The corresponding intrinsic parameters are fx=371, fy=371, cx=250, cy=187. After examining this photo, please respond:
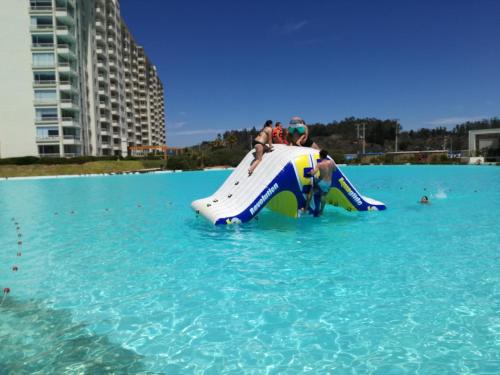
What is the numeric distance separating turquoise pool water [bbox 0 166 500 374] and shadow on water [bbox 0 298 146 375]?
0.02m

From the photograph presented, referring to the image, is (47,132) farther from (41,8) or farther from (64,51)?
(41,8)

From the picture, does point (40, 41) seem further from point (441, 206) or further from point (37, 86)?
point (441, 206)

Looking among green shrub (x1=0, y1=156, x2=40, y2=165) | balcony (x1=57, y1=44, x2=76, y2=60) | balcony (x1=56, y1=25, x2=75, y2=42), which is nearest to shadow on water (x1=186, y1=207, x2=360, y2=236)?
green shrub (x1=0, y1=156, x2=40, y2=165)

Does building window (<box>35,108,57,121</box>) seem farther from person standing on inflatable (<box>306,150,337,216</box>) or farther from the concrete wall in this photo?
person standing on inflatable (<box>306,150,337,216</box>)

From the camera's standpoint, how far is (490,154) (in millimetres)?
59438

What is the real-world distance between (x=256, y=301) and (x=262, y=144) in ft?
24.7

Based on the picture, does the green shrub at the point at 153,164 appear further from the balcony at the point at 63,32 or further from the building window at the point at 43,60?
the balcony at the point at 63,32

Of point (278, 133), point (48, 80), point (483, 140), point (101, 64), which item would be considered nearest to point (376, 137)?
point (483, 140)

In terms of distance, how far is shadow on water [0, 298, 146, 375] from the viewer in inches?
152

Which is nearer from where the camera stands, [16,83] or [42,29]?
[16,83]

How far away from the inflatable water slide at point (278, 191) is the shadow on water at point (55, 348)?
5688 mm

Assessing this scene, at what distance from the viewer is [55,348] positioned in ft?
14.0

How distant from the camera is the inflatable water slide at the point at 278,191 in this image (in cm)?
1041

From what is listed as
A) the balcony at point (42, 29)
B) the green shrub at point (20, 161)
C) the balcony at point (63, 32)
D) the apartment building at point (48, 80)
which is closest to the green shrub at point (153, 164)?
the apartment building at point (48, 80)
